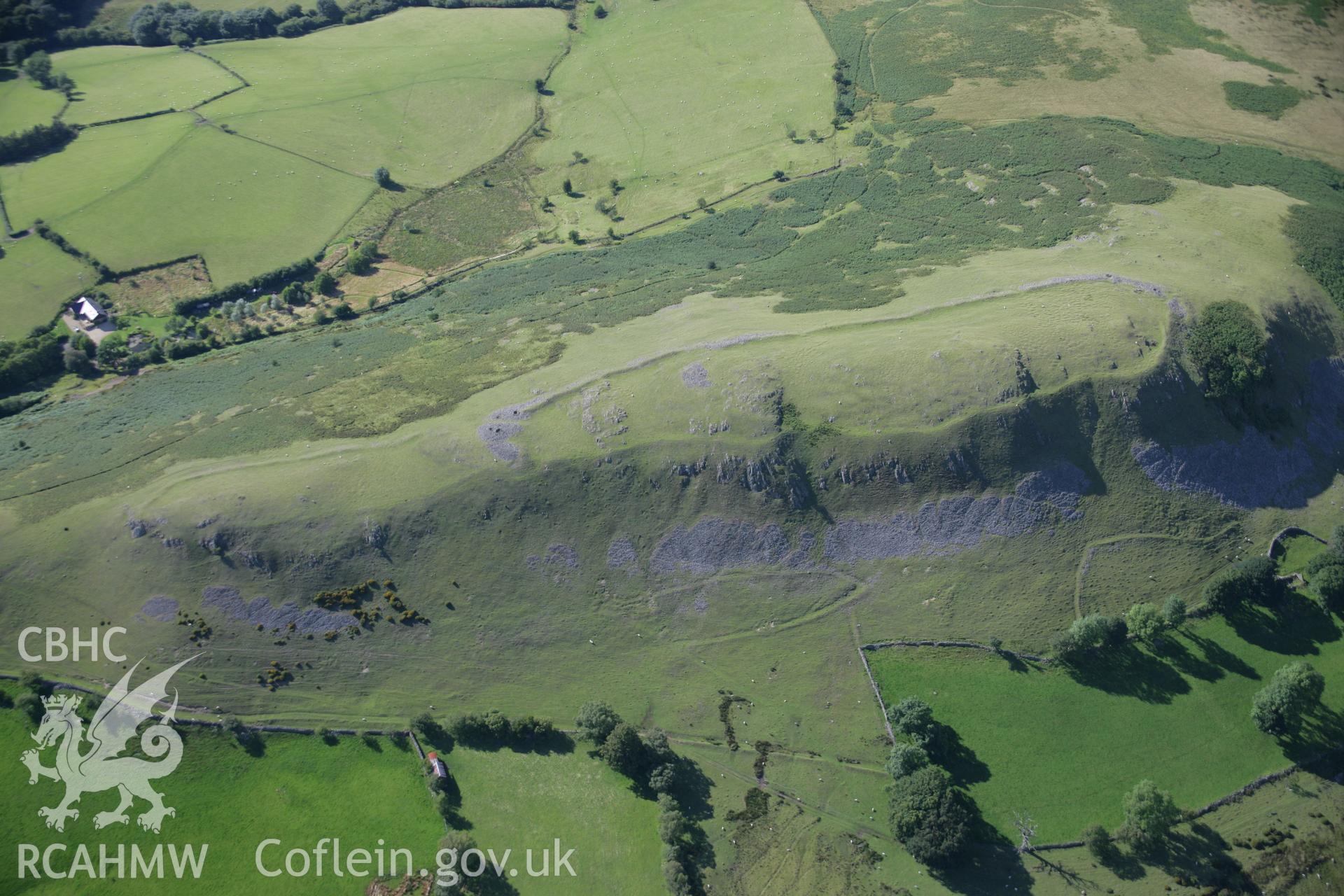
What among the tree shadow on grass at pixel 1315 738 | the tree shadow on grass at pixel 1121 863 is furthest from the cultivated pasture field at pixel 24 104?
the tree shadow on grass at pixel 1315 738

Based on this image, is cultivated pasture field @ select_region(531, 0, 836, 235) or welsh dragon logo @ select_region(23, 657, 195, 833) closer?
welsh dragon logo @ select_region(23, 657, 195, 833)

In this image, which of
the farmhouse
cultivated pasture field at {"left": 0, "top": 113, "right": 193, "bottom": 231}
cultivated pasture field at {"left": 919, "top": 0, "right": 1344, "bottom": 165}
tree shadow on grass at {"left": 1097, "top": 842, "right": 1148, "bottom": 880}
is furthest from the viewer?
cultivated pasture field at {"left": 0, "top": 113, "right": 193, "bottom": 231}

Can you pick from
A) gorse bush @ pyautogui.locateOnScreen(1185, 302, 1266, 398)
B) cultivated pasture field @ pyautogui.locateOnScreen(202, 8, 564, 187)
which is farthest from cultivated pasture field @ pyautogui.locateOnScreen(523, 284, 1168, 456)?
cultivated pasture field @ pyautogui.locateOnScreen(202, 8, 564, 187)

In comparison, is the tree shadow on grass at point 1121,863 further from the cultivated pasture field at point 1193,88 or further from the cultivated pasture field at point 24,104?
the cultivated pasture field at point 24,104

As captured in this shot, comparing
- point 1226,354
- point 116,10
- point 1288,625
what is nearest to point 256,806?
point 1288,625

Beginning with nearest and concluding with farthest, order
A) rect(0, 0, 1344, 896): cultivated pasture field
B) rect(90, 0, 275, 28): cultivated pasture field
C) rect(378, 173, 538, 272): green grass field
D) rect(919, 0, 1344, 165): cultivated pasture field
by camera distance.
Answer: rect(0, 0, 1344, 896): cultivated pasture field, rect(919, 0, 1344, 165): cultivated pasture field, rect(378, 173, 538, 272): green grass field, rect(90, 0, 275, 28): cultivated pasture field

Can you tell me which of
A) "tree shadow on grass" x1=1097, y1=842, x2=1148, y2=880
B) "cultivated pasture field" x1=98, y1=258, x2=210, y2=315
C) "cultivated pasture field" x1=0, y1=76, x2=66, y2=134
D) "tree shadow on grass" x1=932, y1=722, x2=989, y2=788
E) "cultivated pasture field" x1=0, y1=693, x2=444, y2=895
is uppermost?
"cultivated pasture field" x1=0, y1=76, x2=66, y2=134

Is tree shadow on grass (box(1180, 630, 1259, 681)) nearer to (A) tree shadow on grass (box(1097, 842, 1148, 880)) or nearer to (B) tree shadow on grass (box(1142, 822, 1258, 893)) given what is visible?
(B) tree shadow on grass (box(1142, 822, 1258, 893))
